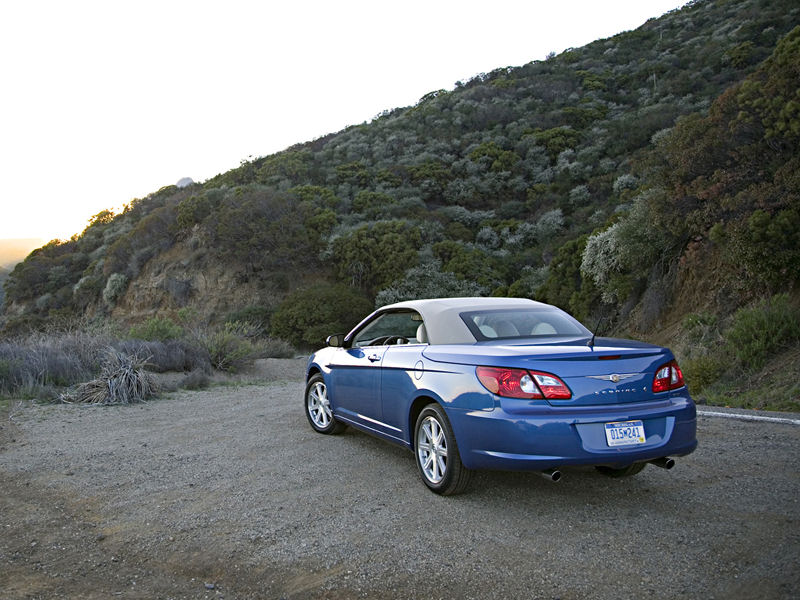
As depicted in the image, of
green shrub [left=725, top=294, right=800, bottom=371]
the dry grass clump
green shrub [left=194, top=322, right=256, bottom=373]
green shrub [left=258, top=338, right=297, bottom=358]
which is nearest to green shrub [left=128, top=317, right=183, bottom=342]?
green shrub [left=194, top=322, right=256, bottom=373]

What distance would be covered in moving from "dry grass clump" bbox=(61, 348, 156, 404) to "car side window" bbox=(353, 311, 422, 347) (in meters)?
5.63

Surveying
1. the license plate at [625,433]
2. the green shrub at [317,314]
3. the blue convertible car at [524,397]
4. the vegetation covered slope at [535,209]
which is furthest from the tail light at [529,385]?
the green shrub at [317,314]

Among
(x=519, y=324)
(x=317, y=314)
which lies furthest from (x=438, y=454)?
(x=317, y=314)

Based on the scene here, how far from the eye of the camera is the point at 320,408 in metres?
7.47

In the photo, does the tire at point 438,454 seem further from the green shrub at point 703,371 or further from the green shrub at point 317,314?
the green shrub at point 317,314

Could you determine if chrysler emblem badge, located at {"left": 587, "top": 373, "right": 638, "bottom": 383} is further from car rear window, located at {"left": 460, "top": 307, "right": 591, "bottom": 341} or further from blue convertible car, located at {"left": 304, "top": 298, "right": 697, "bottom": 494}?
car rear window, located at {"left": 460, "top": 307, "right": 591, "bottom": 341}

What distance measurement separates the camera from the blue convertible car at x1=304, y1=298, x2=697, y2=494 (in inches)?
171

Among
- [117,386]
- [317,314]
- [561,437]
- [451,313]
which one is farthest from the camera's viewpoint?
[317,314]

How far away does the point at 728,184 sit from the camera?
13.0 meters

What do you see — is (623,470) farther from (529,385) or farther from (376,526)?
(376,526)

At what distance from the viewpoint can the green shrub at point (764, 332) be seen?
34.3 feet

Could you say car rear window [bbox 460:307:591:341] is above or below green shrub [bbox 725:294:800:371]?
above

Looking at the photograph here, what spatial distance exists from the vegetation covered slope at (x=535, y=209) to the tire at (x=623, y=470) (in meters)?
6.48

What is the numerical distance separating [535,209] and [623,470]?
30.9 meters
